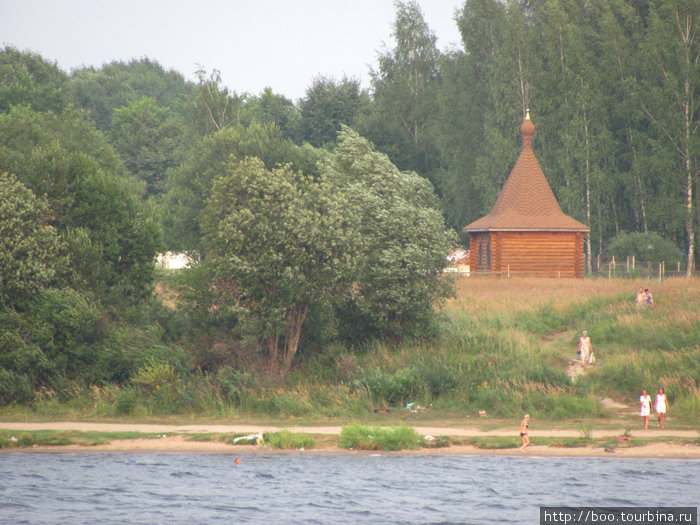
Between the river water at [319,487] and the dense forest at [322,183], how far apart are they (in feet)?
23.1

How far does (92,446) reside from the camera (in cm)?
2798

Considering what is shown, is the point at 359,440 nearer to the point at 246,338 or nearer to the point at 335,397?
the point at 335,397

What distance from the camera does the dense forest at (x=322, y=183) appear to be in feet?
112

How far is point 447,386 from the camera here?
33.6 meters

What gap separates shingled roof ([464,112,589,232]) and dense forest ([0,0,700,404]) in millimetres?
6349

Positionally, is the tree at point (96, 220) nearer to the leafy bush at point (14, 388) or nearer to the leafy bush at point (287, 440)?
the leafy bush at point (14, 388)

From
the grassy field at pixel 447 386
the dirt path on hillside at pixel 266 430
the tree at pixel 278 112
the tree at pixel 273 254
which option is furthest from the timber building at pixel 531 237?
the tree at pixel 278 112

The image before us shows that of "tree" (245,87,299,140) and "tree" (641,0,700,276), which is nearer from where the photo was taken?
"tree" (641,0,700,276)

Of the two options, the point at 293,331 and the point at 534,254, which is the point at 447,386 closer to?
the point at 293,331

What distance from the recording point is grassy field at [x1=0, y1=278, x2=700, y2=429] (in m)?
31.8

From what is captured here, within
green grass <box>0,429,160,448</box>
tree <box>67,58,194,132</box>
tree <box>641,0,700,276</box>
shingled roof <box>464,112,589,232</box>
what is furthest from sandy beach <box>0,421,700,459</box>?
tree <box>67,58,194,132</box>

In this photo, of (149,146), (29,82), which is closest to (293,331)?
(29,82)

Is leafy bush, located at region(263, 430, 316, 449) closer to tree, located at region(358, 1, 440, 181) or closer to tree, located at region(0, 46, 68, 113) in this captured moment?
tree, located at region(358, 1, 440, 181)

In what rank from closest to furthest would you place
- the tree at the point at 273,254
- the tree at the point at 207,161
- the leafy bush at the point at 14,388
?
the leafy bush at the point at 14,388
the tree at the point at 273,254
the tree at the point at 207,161
